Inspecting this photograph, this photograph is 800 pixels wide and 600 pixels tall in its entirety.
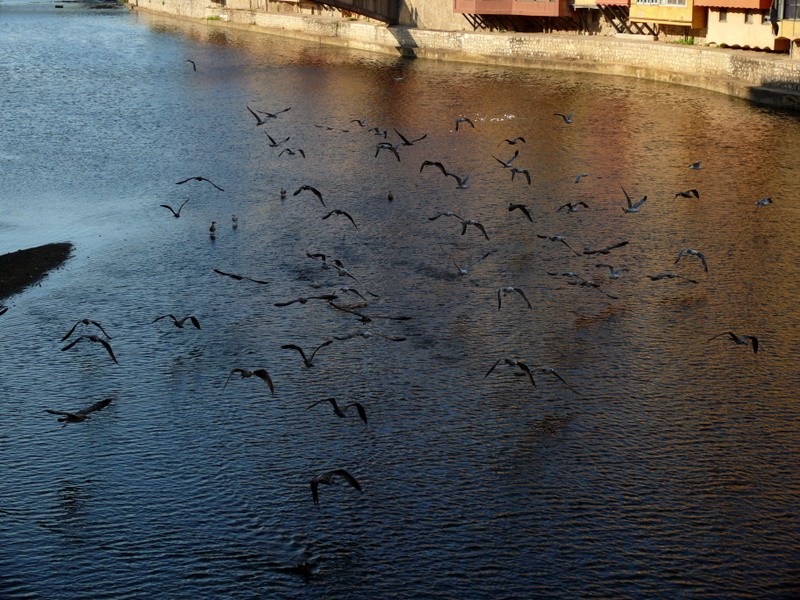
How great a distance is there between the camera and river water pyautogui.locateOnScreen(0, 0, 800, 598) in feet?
54.9

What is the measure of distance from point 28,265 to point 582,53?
35.2 meters

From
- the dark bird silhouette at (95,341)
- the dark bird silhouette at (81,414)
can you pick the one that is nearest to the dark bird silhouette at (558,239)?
the dark bird silhouette at (95,341)

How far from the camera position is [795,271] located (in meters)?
28.4

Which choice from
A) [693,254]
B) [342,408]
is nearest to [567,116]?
[693,254]

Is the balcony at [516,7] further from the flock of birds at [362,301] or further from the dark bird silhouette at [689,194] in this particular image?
the dark bird silhouette at [689,194]

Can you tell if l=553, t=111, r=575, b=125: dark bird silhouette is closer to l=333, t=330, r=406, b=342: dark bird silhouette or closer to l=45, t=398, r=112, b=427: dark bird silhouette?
l=333, t=330, r=406, b=342: dark bird silhouette

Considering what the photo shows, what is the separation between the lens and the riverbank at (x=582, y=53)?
45844 mm

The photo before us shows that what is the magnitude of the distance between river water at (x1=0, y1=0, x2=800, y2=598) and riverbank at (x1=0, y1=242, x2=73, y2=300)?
1.24 ft

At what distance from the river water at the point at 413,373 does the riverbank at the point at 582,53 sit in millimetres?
1793

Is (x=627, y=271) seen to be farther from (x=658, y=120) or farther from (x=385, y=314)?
(x=658, y=120)

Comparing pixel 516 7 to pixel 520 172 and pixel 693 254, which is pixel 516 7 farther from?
pixel 693 254

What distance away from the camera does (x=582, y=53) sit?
190ft

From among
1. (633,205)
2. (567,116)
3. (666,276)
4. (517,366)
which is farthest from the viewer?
(567,116)

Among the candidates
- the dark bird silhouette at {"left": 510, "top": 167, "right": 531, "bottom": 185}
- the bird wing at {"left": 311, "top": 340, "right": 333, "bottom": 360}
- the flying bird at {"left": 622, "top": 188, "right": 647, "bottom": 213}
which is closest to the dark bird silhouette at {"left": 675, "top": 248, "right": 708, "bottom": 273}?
the flying bird at {"left": 622, "top": 188, "right": 647, "bottom": 213}
